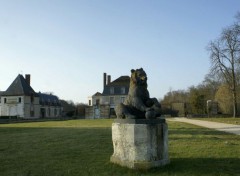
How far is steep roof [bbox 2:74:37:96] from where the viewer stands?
230ft

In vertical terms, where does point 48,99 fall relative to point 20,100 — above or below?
above

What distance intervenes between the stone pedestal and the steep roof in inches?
2544

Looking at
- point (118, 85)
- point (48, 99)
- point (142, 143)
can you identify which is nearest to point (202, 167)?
point (142, 143)

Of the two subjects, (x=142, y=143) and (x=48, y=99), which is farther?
(x=48, y=99)

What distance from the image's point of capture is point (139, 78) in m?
8.34

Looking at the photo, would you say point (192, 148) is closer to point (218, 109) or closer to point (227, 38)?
point (227, 38)

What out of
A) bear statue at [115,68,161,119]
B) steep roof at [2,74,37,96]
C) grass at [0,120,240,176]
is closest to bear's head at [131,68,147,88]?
bear statue at [115,68,161,119]

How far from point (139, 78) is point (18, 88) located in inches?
2591

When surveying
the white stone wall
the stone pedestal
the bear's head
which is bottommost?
the stone pedestal

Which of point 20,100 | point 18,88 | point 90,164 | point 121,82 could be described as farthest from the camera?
point 121,82

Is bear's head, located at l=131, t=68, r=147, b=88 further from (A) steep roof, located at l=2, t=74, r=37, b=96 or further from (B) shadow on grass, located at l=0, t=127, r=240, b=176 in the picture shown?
(A) steep roof, located at l=2, t=74, r=37, b=96

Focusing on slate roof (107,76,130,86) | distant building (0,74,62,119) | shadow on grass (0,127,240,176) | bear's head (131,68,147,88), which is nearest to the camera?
shadow on grass (0,127,240,176)

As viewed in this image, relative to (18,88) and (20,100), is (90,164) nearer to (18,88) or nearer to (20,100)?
(20,100)

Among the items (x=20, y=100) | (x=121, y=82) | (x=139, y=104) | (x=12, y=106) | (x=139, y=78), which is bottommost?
(x=139, y=104)
